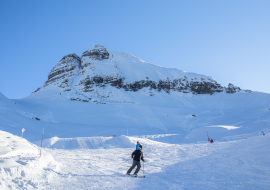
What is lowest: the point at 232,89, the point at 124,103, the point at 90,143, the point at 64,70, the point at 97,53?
the point at 90,143

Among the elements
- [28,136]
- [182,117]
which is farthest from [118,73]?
[28,136]

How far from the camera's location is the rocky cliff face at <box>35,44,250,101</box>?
155 feet

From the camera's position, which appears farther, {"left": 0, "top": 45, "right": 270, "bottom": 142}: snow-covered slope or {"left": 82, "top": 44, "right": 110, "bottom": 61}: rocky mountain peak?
{"left": 82, "top": 44, "right": 110, "bottom": 61}: rocky mountain peak

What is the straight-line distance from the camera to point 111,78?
1975 inches

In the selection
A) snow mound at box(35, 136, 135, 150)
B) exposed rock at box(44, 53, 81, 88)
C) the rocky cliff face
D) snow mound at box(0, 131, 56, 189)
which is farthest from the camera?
exposed rock at box(44, 53, 81, 88)

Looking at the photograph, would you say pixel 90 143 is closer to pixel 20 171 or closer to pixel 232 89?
pixel 20 171

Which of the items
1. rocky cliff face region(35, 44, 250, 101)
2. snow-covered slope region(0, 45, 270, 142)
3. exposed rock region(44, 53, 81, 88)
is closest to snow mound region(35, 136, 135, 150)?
snow-covered slope region(0, 45, 270, 142)

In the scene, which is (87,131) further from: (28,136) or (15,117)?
(15,117)

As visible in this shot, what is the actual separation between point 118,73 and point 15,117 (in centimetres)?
3601

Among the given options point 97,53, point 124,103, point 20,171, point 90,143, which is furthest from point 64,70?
point 20,171

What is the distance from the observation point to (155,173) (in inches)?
207

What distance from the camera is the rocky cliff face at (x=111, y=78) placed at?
155 feet

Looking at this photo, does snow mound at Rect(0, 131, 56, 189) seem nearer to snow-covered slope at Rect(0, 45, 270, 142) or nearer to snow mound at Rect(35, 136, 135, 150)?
snow mound at Rect(35, 136, 135, 150)

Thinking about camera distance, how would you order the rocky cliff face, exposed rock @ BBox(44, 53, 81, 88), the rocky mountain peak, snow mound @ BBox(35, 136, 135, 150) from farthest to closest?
the rocky mountain peak < exposed rock @ BBox(44, 53, 81, 88) < the rocky cliff face < snow mound @ BBox(35, 136, 135, 150)
